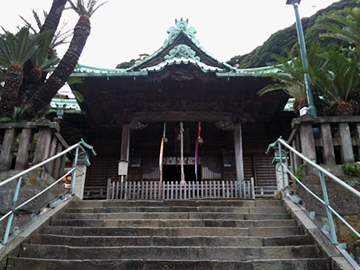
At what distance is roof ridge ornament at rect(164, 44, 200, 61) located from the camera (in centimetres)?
1177

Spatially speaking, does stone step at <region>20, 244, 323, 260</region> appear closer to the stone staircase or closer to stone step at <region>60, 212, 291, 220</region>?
the stone staircase

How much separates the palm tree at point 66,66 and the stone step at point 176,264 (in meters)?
3.91

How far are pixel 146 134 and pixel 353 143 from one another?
9.15 meters

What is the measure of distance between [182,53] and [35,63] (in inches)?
228

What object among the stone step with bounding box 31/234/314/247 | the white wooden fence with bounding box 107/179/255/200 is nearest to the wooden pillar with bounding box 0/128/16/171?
the stone step with bounding box 31/234/314/247

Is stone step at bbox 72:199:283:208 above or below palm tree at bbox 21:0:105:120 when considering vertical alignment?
below

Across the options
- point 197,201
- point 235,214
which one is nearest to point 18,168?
point 197,201

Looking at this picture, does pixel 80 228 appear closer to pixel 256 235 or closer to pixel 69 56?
pixel 256 235

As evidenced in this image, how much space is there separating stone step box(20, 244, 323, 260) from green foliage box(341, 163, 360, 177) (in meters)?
1.97

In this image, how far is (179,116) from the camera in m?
11.9

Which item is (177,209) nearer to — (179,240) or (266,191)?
(179,240)

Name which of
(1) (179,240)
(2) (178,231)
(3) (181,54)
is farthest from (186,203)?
(3) (181,54)

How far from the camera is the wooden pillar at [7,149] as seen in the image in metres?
6.08

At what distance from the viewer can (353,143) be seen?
19.7ft
